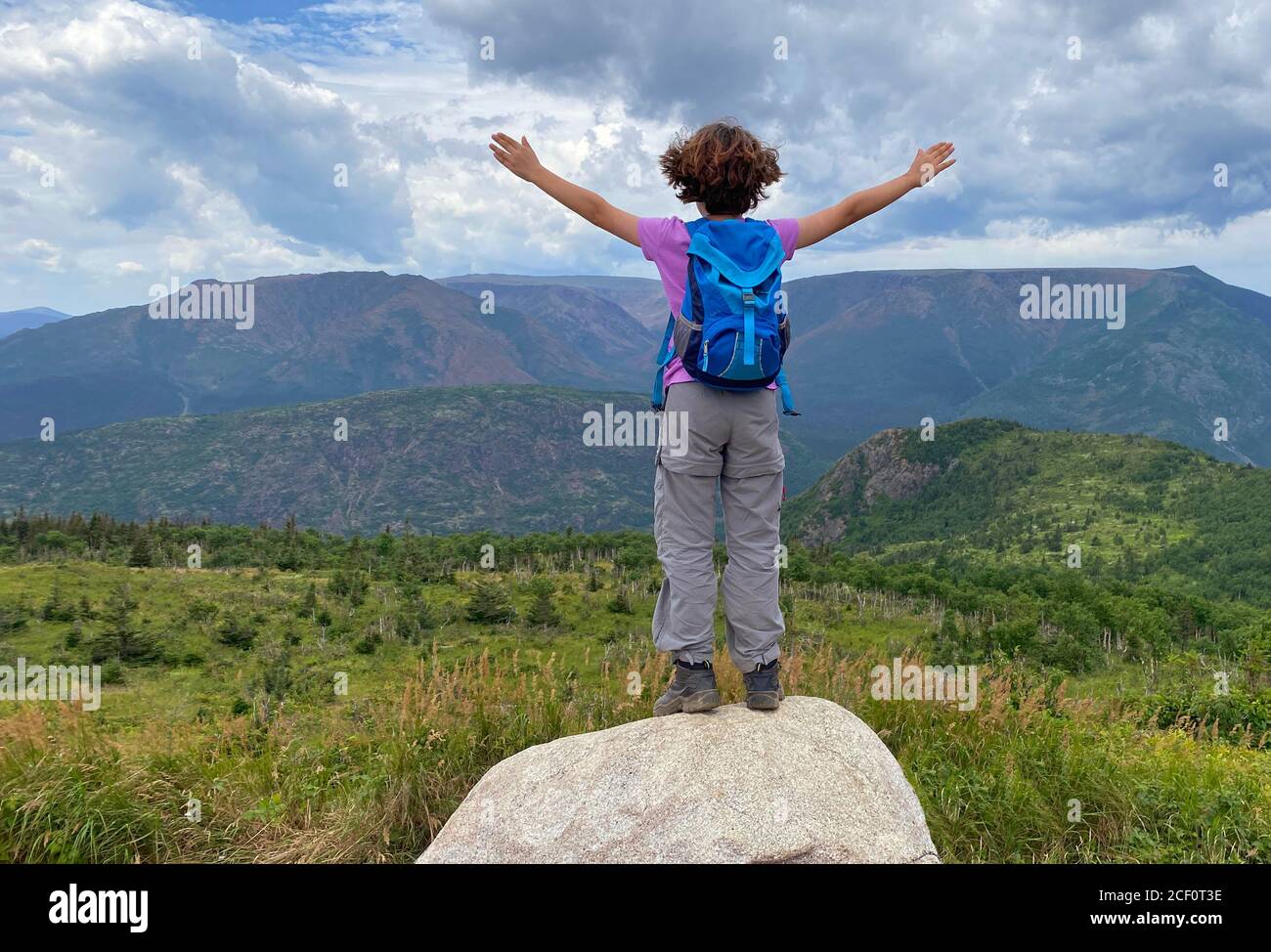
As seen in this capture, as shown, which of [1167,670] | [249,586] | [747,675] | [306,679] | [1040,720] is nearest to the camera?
[747,675]

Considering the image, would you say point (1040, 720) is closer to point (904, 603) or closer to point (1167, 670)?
point (1167, 670)

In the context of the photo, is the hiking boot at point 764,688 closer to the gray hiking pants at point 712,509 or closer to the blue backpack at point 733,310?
the gray hiking pants at point 712,509

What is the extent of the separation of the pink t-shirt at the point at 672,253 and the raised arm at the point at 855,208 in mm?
169

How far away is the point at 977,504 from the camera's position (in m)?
116

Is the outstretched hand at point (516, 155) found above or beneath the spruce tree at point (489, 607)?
above

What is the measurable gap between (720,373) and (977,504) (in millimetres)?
120074

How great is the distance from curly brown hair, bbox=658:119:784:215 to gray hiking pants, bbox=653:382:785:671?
1.34 m

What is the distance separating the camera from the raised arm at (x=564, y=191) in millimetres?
5703

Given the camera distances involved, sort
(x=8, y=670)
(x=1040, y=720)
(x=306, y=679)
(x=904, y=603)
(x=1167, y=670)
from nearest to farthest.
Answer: (x=1040, y=720) → (x=8, y=670) → (x=306, y=679) → (x=1167, y=670) → (x=904, y=603)

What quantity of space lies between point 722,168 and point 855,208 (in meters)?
1.06

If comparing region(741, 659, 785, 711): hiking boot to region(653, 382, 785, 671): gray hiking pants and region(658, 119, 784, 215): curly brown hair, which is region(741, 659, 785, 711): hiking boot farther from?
region(658, 119, 784, 215): curly brown hair

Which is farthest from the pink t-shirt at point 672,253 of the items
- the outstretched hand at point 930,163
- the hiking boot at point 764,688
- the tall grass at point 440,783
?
the tall grass at point 440,783

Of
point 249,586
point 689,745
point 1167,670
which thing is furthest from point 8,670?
point 1167,670

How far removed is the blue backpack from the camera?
5324 millimetres
